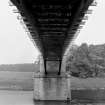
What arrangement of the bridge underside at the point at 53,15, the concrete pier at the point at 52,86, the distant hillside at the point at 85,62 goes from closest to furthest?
the bridge underside at the point at 53,15 < the concrete pier at the point at 52,86 < the distant hillside at the point at 85,62

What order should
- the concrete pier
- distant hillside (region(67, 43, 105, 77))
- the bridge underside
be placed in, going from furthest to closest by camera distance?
distant hillside (region(67, 43, 105, 77)), the concrete pier, the bridge underside

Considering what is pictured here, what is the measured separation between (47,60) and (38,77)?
4.02m

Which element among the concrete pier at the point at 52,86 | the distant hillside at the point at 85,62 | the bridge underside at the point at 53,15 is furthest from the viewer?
the distant hillside at the point at 85,62

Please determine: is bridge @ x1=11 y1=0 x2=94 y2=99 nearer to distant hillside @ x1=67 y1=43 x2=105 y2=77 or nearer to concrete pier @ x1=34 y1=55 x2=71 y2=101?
concrete pier @ x1=34 y1=55 x2=71 y2=101

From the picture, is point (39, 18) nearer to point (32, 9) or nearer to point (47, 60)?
point (32, 9)

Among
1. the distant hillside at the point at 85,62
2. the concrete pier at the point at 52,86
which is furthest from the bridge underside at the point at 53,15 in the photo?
the distant hillside at the point at 85,62

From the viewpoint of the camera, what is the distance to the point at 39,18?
27203mm

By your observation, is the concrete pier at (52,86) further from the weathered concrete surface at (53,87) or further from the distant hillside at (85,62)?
the distant hillside at (85,62)

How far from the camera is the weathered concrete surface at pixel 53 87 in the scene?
192 ft

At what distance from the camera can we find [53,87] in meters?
58.7

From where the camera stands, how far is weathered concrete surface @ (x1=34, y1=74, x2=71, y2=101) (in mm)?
58469

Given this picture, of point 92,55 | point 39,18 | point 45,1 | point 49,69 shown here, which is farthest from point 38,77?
point 92,55

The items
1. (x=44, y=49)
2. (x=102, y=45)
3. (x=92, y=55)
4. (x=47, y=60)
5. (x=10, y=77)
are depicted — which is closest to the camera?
(x=44, y=49)

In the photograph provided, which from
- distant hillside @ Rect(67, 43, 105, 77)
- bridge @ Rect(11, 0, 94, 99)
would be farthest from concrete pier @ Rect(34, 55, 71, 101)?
distant hillside @ Rect(67, 43, 105, 77)
